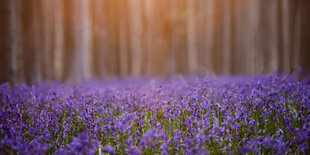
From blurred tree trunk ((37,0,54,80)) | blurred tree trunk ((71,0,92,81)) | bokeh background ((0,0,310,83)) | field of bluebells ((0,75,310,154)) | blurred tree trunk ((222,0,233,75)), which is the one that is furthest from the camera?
blurred tree trunk ((222,0,233,75))

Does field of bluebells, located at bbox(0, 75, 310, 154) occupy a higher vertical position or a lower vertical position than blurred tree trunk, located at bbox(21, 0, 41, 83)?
lower

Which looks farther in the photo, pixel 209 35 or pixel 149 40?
pixel 149 40

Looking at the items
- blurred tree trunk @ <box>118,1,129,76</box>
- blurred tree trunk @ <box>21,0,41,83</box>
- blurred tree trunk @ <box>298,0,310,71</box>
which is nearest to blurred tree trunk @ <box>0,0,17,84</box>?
blurred tree trunk @ <box>21,0,41,83</box>

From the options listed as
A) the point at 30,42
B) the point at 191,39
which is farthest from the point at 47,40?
the point at 191,39

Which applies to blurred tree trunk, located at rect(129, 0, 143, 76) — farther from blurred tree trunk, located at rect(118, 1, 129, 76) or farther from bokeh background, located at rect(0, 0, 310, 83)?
blurred tree trunk, located at rect(118, 1, 129, 76)

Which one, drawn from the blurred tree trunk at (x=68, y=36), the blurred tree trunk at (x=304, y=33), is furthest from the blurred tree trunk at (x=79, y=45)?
the blurred tree trunk at (x=304, y=33)

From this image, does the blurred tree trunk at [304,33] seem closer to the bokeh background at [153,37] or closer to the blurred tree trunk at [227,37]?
the bokeh background at [153,37]

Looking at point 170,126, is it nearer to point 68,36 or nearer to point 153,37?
point 68,36

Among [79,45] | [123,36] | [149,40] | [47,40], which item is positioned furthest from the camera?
[123,36]
